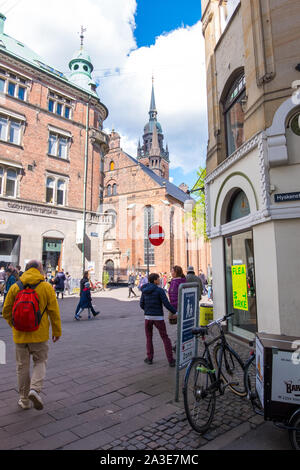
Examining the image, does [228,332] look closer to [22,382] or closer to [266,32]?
[22,382]

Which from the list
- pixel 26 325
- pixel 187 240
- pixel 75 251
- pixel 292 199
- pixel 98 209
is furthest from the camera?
pixel 187 240

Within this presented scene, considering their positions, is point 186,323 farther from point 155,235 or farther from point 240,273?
point 155,235

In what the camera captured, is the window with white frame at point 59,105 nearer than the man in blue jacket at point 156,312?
No

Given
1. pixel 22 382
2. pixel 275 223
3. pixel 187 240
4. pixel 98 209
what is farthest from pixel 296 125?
pixel 187 240

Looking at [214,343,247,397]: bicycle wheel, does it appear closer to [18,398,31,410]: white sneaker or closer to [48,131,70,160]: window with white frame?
[18,398,31,410]: white sneaker

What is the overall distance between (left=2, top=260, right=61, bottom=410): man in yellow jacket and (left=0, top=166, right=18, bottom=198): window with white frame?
1707 cm

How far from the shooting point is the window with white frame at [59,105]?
72.7 feet

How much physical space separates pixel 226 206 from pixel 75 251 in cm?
1601

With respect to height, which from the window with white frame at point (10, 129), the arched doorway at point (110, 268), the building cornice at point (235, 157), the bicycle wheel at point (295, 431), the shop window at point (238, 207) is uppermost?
the window with white frame at point (10, 129)

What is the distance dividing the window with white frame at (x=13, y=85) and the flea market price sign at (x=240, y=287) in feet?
63.8

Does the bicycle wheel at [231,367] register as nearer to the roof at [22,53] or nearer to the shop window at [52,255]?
the shop window at [52,255]

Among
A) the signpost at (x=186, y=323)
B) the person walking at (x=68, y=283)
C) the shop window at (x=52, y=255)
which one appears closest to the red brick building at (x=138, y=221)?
the shop window at (x=52, y=255)

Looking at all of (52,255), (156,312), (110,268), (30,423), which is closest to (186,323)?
(156,312)

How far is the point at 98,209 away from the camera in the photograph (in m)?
24.5
